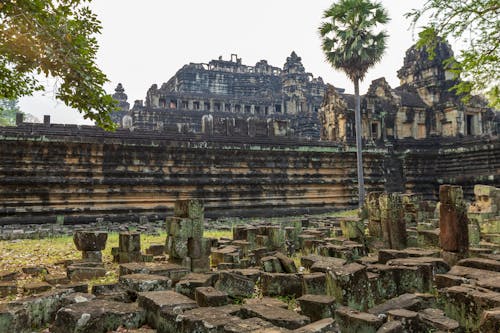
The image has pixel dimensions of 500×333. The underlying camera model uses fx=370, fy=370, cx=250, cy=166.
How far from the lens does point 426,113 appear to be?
28375mm

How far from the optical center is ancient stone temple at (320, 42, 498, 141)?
26297 millimetres

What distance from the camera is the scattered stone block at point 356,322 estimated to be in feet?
12.9

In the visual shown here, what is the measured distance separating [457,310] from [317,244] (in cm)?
459

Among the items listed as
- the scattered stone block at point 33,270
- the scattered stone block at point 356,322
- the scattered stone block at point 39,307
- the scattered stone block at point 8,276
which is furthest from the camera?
the scattered stone block at point 33,270

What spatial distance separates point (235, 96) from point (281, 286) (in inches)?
1749

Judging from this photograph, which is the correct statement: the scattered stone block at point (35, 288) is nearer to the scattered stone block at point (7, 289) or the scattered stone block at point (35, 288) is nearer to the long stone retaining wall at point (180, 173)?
the scattered stone block at point (7, 289)


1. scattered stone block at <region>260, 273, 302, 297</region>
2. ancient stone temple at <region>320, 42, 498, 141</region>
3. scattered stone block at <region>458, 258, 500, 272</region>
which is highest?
ancient stone temple at <region>320, 42, 498, 141</region>

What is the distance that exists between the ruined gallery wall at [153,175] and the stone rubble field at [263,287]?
7275mm

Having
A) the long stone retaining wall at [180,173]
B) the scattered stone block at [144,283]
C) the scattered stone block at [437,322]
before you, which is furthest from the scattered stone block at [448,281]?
the long stone retaining wall at [180,173]

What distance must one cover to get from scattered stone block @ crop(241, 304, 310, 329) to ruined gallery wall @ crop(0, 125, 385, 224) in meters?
13.3

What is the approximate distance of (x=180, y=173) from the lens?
18.5 meters

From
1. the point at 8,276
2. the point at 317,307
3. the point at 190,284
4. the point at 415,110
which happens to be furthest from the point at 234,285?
the point at 415,110

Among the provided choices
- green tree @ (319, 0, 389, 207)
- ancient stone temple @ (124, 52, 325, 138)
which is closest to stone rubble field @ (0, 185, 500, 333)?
green tree @ (319, 0, 389, 207)

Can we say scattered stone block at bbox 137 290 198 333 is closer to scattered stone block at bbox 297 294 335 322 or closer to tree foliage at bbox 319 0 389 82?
scattered stone block at bbox 297 294 335 322
